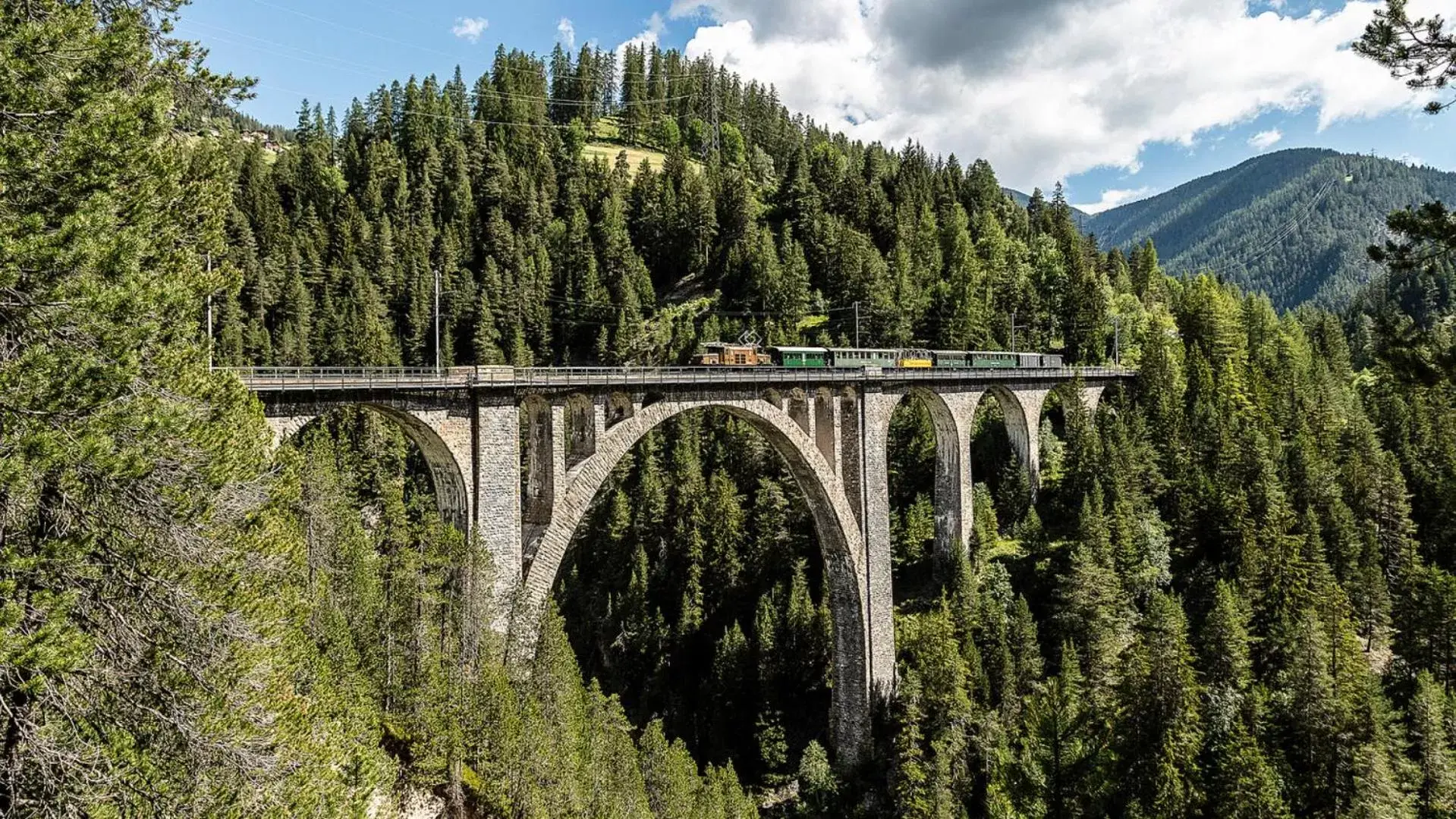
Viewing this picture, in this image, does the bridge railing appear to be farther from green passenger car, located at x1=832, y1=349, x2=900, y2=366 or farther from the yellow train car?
green passenger car, located at x1=832, y1=349, x2=900, y2=366

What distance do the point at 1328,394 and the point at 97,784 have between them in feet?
199

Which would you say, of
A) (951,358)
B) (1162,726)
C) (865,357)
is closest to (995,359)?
(951,358)

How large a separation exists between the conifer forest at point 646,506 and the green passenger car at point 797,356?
1176 cm

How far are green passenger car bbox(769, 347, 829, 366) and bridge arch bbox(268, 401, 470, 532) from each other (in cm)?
1584

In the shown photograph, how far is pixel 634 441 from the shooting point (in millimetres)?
22469

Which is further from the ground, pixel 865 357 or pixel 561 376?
pixel 865 357

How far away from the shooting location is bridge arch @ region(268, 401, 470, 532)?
17.9 m

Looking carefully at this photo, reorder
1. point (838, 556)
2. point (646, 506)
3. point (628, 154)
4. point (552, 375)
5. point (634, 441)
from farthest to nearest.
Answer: point (628, 154)
point (646, 506)
point (838, 556)
point (634, 441)
point (552, 375)

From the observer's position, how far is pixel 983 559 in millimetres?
38500

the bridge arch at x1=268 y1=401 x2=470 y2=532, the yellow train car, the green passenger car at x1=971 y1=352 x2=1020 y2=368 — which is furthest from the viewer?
the green passenger car at x1=971 y1=352 x2=1020 y2=368

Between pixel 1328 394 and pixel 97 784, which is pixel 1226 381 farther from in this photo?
pixel 97 784

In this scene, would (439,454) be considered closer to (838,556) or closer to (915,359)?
(838,556)

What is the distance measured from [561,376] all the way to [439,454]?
3.64 metres

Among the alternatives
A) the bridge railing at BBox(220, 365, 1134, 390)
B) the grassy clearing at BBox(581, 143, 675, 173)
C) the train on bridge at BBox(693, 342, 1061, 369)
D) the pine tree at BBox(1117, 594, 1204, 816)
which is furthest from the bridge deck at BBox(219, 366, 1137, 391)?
the grassy clearing at BBox(581, 143, 675, 173)
